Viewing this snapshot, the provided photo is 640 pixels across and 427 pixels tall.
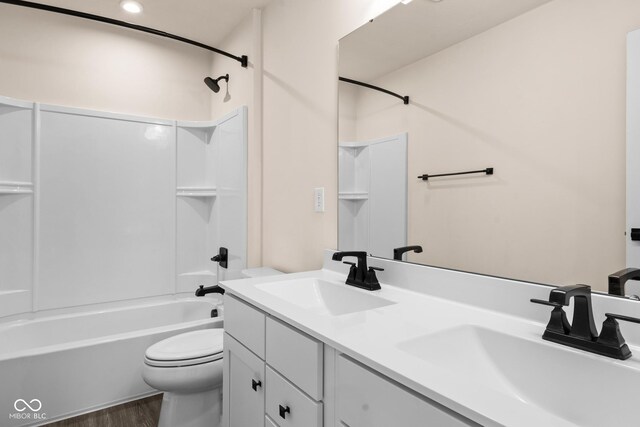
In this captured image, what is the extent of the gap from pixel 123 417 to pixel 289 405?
1.56m

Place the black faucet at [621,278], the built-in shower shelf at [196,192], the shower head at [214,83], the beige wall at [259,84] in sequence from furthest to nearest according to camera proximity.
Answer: the built-in shower shelf at [196,192]
the shower head at [214,83]
the beige wall at [259,84]
the black faucet at [621,278]

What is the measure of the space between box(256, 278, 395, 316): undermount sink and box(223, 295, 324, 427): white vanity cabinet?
0.57ft

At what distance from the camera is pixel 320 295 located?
1490mm

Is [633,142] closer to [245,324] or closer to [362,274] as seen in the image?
[362,274]

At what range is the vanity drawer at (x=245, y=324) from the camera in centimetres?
117

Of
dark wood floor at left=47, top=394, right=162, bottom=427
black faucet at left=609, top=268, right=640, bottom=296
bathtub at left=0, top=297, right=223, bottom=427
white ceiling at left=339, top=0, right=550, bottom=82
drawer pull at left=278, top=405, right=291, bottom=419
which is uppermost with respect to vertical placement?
white ceiling at left=339, top=0, right=550, bottom=82

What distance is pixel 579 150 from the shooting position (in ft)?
2.90

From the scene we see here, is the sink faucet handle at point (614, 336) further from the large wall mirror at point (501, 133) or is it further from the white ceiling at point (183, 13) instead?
the white ceiling at point (183, 13)

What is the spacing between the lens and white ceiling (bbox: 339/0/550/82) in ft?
3.60

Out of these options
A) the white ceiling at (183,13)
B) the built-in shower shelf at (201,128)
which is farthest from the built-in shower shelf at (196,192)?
the white ceiling at (183,13)

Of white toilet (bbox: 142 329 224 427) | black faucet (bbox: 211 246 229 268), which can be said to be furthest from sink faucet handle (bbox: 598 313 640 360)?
black faucet (bbox: 211 246 229 268)

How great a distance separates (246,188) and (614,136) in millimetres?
1986

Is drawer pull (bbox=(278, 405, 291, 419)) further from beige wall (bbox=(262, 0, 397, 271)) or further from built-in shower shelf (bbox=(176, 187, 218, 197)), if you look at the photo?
built-in shower shelf (bbox=(176, 187, 218, 197))

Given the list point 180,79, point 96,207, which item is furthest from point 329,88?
point 96,207
